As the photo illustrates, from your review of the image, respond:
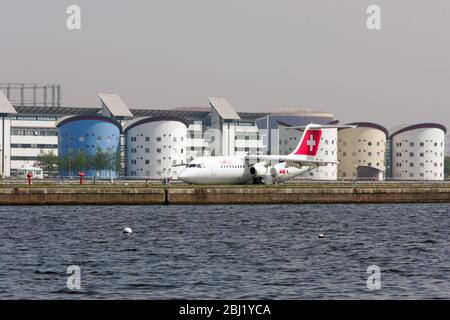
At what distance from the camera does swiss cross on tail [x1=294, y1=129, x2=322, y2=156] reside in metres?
143

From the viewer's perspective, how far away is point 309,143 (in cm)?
14462

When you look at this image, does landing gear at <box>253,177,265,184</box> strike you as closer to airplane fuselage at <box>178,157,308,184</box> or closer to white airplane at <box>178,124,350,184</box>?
white airplane at <box>178,124,350,184</box>

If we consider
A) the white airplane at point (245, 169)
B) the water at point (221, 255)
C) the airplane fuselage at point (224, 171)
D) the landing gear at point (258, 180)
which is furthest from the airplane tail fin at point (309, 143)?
the water at point (221, 255)

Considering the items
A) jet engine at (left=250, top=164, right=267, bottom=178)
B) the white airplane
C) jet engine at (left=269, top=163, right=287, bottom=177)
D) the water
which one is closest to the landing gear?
the white airplane

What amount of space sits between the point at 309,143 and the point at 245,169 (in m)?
15.2

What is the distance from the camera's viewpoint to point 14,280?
140 feet

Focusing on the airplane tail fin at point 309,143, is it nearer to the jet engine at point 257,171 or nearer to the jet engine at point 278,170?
the jet engine at point 278,170

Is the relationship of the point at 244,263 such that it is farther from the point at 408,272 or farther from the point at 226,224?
the point at 226,224

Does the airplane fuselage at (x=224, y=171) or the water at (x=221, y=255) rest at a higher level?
the airplane fuselage at (x=224, y=171)

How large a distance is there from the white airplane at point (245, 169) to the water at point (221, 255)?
31.8 meters

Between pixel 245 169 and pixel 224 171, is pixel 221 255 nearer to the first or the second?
pixel 224 171

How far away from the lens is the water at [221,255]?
132 feet

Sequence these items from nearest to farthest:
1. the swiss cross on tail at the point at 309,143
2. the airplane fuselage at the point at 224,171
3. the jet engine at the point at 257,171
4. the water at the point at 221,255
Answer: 1. the water at the point at 221,255
2. the airplane fuselage at the point at 224,171
3. the jet engine at the point at 257,171
4. the swiss cross on tail at the point at 309,143
